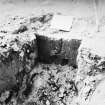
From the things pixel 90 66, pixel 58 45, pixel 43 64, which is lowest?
pixel 43 64

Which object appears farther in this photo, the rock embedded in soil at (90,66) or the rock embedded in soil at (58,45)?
the rock embedded in soil at (58,45)

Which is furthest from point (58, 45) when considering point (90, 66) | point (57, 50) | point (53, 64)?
point (90, 66)

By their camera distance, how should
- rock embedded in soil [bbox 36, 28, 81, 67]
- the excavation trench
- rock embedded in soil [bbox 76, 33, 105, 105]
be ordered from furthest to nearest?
rock embedded in soil [bbox 36, 28, 81, 67]
the excavation trench
rock embedded in soil [bbox 76, 33, 105, 105]

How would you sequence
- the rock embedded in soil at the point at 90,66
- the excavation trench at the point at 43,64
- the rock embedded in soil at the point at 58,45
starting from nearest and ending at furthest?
the rock embedded in soil at the point at 90,66 < the excavation trench at the point at 43,64 < the rock embedded in soil at the point at 58,45

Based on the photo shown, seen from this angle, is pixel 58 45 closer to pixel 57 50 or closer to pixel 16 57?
pixel 57 50

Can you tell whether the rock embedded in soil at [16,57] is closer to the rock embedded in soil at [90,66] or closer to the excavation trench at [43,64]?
the excavation trench at [43,64]

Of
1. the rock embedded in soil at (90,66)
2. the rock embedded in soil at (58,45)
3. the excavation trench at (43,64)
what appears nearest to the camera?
the rock embedded in soil at (90,66)

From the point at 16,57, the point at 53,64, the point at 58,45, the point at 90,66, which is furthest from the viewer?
the point at 53,64

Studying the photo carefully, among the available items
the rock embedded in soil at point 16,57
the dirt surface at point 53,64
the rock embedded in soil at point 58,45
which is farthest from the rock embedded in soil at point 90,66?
the rock embedded in soil at point 16,57

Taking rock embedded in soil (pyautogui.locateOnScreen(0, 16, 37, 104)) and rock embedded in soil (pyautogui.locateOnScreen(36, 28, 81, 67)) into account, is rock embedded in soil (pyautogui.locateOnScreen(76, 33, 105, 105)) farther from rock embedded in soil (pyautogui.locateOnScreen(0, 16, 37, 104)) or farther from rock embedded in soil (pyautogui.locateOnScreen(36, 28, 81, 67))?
rock embedded in soil (pyautogui.locateOnScreen(0, 16, 37, 104))

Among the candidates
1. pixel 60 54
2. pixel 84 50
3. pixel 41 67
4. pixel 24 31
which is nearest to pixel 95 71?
pixel 84 50

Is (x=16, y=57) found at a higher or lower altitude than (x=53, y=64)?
higher

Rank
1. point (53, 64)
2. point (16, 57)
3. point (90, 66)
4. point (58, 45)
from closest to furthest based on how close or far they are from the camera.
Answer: point (90, 66)
point (16, 57)
point (58, 45)
point (53, 64)

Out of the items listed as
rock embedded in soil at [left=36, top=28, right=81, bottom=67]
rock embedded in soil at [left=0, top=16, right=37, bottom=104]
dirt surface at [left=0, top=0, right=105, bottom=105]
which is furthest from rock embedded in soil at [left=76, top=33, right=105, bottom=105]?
rock embedded in soil at [left=0, top=16, right=37, bottom=104]
